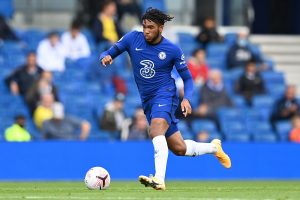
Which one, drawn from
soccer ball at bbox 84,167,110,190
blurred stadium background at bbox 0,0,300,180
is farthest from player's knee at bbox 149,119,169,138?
blurred stadium background at bbox 0,0,300,180

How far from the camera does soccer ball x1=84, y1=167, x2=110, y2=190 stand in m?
12.0

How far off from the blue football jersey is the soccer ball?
96 centimetres

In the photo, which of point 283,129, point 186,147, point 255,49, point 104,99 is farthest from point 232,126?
point 186,147

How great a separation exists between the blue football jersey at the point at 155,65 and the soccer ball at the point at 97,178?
0.96m

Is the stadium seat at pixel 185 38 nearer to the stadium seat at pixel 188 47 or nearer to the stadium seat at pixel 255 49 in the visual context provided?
the stadium seat at pixel 188 47

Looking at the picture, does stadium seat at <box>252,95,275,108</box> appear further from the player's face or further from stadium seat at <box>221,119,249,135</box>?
the player's face

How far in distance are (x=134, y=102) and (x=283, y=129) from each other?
2849 mm

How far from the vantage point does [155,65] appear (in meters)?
11.7

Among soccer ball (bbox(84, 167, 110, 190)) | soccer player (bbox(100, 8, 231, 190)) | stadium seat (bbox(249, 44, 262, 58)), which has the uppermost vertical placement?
stadium seat (bbox(249, 44, 262, 58))

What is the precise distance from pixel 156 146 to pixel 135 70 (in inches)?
36.4

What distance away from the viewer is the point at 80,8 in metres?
21.0

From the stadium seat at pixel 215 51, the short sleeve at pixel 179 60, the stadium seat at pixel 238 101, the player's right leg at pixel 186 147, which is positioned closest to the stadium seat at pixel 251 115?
the stadium seat at pixel 238 101

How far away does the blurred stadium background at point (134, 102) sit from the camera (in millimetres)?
17344

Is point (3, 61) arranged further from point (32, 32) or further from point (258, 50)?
point (258, 50)
